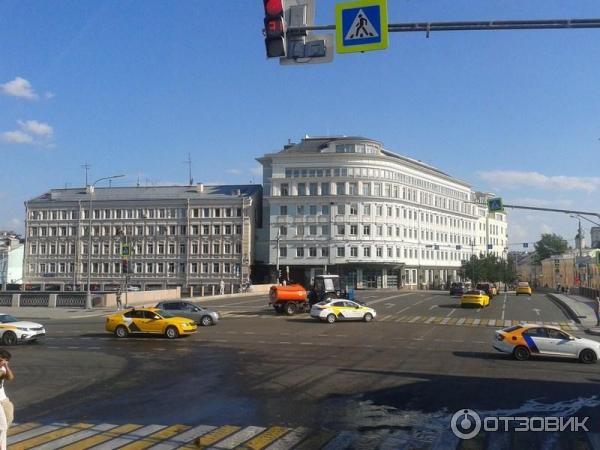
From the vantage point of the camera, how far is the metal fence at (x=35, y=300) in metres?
50.9

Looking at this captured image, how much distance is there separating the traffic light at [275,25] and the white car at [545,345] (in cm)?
1527

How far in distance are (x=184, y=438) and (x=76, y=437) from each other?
5.87ft

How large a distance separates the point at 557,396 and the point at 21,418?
11.6 meters

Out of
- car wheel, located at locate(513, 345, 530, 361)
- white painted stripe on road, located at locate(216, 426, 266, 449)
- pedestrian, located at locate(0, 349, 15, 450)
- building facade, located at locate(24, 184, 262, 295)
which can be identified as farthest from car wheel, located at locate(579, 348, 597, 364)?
building facade, located at locate(24, 184, 262, 295)

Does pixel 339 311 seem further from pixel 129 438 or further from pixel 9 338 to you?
pixel 129 438

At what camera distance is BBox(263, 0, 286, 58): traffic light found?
9.42 metres

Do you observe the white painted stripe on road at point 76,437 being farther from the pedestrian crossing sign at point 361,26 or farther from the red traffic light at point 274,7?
the pedestrian crossing sign at point 361,26

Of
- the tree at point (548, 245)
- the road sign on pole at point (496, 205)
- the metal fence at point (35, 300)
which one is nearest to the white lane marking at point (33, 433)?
the road sign on pole at point (496, 205)

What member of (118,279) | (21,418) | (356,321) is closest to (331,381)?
(21,418)

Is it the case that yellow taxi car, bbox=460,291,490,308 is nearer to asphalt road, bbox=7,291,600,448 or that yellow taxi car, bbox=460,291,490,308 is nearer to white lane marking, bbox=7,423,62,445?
asphalt road, bbox=7,291,600,448

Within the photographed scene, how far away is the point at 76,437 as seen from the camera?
9.93m

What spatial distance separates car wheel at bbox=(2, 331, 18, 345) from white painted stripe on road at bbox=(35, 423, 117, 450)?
53.2ft

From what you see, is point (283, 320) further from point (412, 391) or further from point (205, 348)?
point (412, 391)

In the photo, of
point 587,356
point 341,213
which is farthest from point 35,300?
point 341,213
